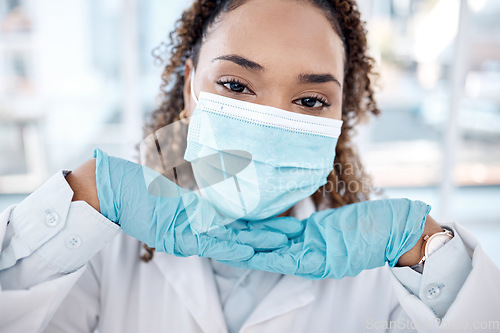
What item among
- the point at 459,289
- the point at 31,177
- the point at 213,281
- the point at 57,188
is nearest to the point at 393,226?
the point at 459,289

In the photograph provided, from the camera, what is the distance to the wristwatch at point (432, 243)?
872 millimetres

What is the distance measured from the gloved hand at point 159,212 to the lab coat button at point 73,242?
0.07 meters

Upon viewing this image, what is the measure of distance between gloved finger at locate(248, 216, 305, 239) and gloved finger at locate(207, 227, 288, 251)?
3 centimetres

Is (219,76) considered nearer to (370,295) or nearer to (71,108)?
(370,295)

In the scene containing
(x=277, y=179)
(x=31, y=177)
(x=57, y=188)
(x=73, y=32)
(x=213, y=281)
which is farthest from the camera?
(x=73, y=32)

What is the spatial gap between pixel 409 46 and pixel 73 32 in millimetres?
2639

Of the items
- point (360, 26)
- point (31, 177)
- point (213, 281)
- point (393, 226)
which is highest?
point (360, 26)

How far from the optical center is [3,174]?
106 inches

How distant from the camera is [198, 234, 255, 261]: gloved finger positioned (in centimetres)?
86

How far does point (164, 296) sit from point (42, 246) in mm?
357

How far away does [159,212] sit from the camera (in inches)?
33.4

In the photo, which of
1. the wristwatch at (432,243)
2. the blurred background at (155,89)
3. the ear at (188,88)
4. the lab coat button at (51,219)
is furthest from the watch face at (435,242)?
the blurred background at (155,89)

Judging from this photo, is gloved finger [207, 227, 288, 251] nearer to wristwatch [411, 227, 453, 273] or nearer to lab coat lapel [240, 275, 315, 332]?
lab coat lapel [240, 275, 315, 332]

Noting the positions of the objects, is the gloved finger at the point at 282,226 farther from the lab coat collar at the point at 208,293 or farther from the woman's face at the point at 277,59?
the woman's face at the point at 277,59
